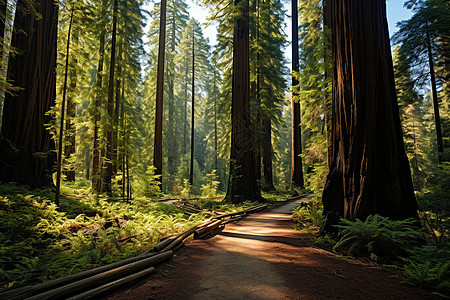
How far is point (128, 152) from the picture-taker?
10508 millimetres

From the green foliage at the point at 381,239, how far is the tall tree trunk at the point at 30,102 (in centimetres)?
983

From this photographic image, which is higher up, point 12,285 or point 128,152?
point 128,152

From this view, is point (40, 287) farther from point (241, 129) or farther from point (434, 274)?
point (241, 129)

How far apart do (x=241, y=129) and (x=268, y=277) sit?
976 cm

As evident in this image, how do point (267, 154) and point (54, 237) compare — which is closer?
point (54, 237)

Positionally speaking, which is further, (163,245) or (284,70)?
(284,70)

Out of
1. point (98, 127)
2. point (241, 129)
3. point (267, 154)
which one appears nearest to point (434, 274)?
point (241, 129)

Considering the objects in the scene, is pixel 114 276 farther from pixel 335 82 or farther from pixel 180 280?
pixel 335 82

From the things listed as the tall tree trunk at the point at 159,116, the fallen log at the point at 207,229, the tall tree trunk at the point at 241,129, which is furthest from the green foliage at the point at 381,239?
the tall tree trunk at the point at 159,116

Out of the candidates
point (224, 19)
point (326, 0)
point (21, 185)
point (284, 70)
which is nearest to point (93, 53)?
point (224, 19)

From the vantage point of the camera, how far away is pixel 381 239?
3.85 metres

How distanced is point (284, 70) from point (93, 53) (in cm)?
1743

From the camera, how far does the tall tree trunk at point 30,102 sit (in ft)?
26.1

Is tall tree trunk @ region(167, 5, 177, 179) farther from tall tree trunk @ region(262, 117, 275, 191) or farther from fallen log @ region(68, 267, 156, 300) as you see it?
fallen log @ region(68, 267, 156, 300)
